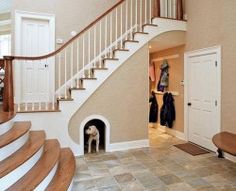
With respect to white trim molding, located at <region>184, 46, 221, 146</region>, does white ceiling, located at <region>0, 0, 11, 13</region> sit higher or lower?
higher

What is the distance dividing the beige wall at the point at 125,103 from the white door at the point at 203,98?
1.10 m

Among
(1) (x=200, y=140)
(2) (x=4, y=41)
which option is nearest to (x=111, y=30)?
(1) (x=200, y=140)

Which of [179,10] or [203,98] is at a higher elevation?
[179,10]

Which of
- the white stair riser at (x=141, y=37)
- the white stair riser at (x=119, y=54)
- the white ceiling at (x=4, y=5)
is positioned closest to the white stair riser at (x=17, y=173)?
the white stair riser at (x=119, y=54)

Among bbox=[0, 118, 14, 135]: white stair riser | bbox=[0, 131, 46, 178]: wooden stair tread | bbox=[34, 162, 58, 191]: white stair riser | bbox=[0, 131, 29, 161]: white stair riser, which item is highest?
bbox=[0, 118, 14, 135]: white stair riser

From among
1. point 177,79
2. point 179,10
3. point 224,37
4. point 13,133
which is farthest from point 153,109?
point 13,133

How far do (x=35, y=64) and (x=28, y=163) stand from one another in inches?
119

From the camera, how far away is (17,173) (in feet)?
7.20

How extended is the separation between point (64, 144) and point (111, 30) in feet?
9.14

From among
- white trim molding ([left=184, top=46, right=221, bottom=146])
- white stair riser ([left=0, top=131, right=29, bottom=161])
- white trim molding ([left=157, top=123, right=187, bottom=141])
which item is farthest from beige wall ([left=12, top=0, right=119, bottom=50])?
white trim molding ([left=157, top=123, right=187, bottom=141])

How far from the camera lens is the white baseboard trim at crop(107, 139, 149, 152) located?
4.34 meters

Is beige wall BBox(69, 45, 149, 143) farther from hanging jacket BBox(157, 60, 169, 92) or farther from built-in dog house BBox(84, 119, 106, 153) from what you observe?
hanging jacket BBox(157, 60, 169, 92)

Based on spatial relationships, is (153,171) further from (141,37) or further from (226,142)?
(141,37)

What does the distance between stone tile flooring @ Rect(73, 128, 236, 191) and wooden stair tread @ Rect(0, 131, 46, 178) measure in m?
0.75
